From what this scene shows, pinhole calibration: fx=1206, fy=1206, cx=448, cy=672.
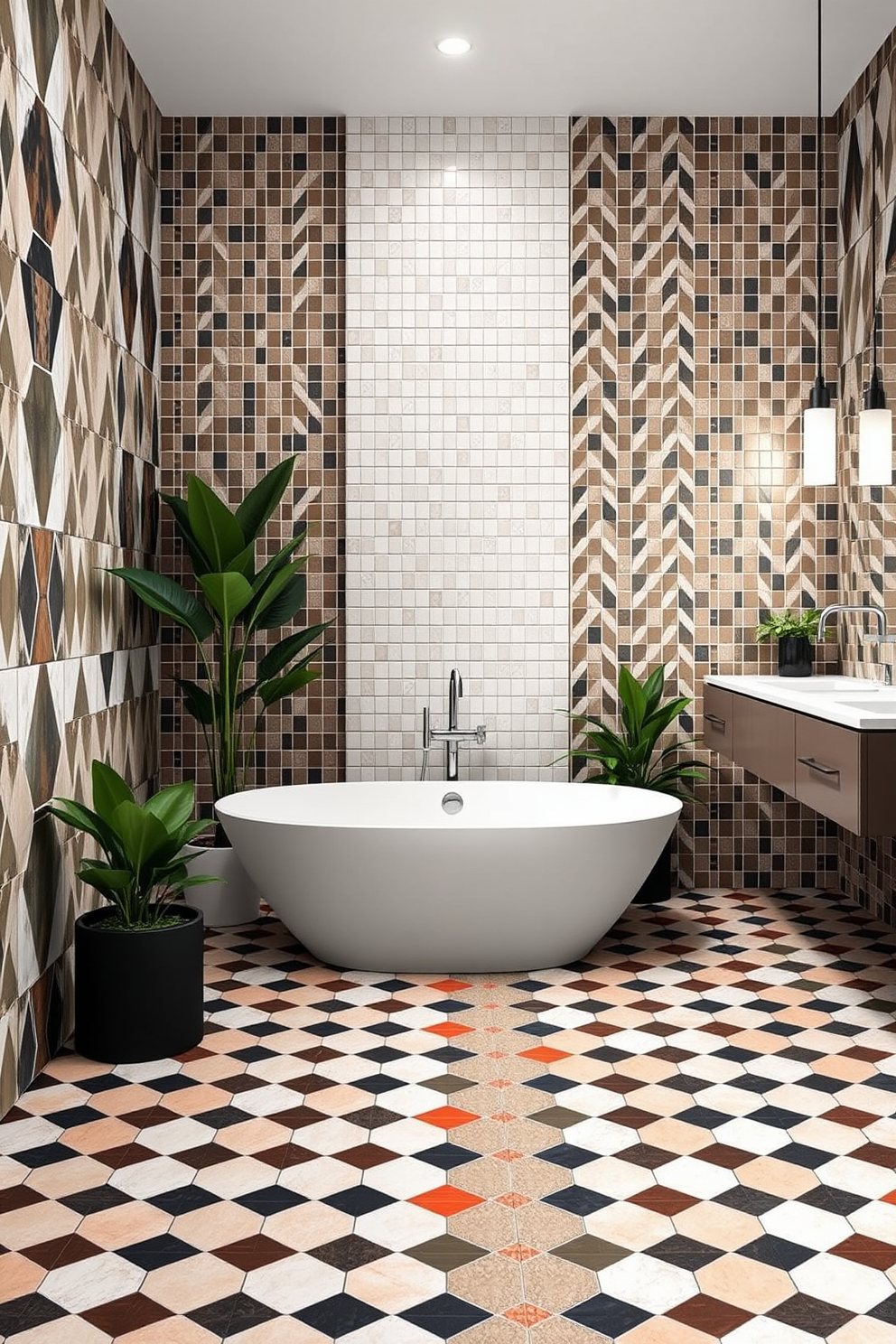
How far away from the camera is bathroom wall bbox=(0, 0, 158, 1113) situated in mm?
2863

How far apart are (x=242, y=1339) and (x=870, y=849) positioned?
322 centimetres

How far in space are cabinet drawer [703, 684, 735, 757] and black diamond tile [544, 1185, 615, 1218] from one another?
2.25m

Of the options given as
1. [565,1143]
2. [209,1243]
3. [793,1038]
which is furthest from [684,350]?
[209,1243]

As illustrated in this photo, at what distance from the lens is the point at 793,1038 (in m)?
3.20

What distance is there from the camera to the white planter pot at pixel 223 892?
434 cm

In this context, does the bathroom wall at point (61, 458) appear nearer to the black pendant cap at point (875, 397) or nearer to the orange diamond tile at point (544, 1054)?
the orange diamond tile at point (544, 1054)

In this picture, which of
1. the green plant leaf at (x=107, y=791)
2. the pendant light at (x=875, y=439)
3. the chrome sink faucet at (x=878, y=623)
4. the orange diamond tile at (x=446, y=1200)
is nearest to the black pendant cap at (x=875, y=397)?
the pendant light at (x=875, y=439)

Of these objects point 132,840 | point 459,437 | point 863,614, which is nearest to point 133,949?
point 132,840

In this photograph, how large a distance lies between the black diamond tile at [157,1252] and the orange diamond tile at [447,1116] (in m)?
0.67

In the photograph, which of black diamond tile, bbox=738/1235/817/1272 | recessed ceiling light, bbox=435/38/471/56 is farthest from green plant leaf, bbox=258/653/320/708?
black diamond tile, bbox=738/1235/817/1272

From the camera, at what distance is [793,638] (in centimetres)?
466

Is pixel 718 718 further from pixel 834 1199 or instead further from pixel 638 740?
pixel 834 1199

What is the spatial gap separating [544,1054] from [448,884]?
64 centimetres

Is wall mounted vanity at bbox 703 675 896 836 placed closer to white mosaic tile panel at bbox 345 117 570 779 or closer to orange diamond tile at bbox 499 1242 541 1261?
white mosaic tile panel at bbox 345 117 570 779
